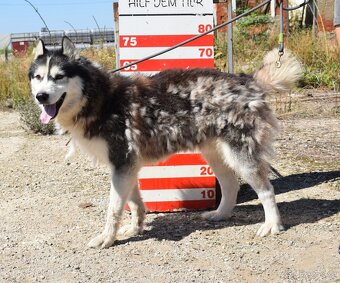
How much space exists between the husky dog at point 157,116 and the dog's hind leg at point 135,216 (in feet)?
0.51

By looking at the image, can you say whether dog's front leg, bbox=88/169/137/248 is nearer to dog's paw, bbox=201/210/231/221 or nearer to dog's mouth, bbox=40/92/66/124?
dog's mouth, bbox=40/92/66/124

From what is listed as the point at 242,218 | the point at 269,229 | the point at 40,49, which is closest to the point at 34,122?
the point at 40,49

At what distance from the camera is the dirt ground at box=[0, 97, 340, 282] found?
13.5ft

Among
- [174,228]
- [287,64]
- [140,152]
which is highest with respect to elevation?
[287,64]

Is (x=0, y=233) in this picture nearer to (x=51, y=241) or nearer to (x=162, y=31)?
(x=51, y=241)

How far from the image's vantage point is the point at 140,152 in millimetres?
4695

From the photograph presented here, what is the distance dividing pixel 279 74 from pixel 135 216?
5.80 feet

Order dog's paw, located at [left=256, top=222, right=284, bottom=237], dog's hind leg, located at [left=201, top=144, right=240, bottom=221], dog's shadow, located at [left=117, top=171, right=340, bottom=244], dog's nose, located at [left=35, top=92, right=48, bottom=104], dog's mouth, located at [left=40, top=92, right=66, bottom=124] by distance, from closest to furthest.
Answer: dog's nose, located at [left=35, top=92, right=48, bottom=104], dog's mouth, located at [left=40, top=92, right=66, bottom=124], dog's paw, located at [left=256, top=222, right=284, bottom=237], dog's shadow, located at [left=117, top=171, right=340, bottom=244], dog's hind leg, located at [left=201, top=144, right=240, bottom=221]

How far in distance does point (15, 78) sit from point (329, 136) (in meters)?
7.45

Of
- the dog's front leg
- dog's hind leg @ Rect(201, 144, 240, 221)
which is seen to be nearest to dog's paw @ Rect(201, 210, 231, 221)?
dog's hind leg @ Rect(201, 144, 240, 221)

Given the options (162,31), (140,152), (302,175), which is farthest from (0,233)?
(302,175)

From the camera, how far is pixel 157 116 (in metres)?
4.73

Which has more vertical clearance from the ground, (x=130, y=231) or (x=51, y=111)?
(x=51, y=111)

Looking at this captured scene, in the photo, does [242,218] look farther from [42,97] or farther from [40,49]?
[40,49]
